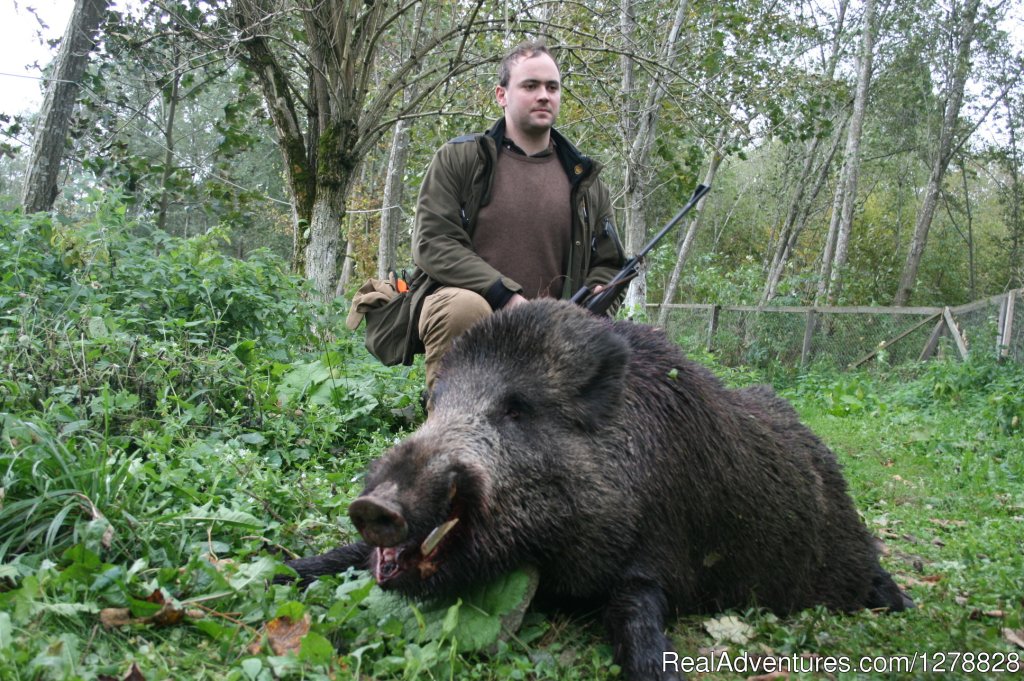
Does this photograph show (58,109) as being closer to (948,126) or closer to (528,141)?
(528,141)

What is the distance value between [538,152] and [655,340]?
4.73ft

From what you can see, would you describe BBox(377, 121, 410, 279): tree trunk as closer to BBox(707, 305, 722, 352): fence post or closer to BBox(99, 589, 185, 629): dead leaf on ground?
BBox(707, 305, 722, 352): fence post

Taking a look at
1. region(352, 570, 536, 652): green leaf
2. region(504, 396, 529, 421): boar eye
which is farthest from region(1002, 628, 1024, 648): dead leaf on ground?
region(504, 396, 529, 421): boar eye

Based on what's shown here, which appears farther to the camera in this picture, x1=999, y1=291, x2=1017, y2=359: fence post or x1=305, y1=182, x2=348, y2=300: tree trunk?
x1=999, y1=291, x2=1017, y2=359: fence post

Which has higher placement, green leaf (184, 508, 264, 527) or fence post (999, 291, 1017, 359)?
fence post (999, 291, 1017, 359)

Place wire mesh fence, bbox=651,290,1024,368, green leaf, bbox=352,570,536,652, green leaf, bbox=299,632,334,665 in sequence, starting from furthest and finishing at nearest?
wire mesh fence, bbox=651,290,1024,368 → green leaf, bbox=352,570,536,652 → green leaf, bbox=299,632,334,665

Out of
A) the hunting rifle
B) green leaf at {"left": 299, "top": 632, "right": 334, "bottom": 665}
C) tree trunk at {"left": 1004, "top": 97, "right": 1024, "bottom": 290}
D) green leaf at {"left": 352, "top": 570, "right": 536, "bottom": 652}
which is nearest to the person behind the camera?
green leaf at {"left": 299, "top": 632, "right": 334, "bottom": 665}

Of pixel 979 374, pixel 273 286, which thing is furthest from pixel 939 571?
pixel 979 374

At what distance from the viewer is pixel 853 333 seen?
1330 centimetres

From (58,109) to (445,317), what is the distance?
729cm

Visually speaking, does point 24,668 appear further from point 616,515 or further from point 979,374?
point 979,374

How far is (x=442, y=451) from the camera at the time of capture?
2717 mm

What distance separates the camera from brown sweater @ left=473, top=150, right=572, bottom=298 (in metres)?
4.29

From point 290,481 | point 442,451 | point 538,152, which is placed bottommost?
point 290,481
